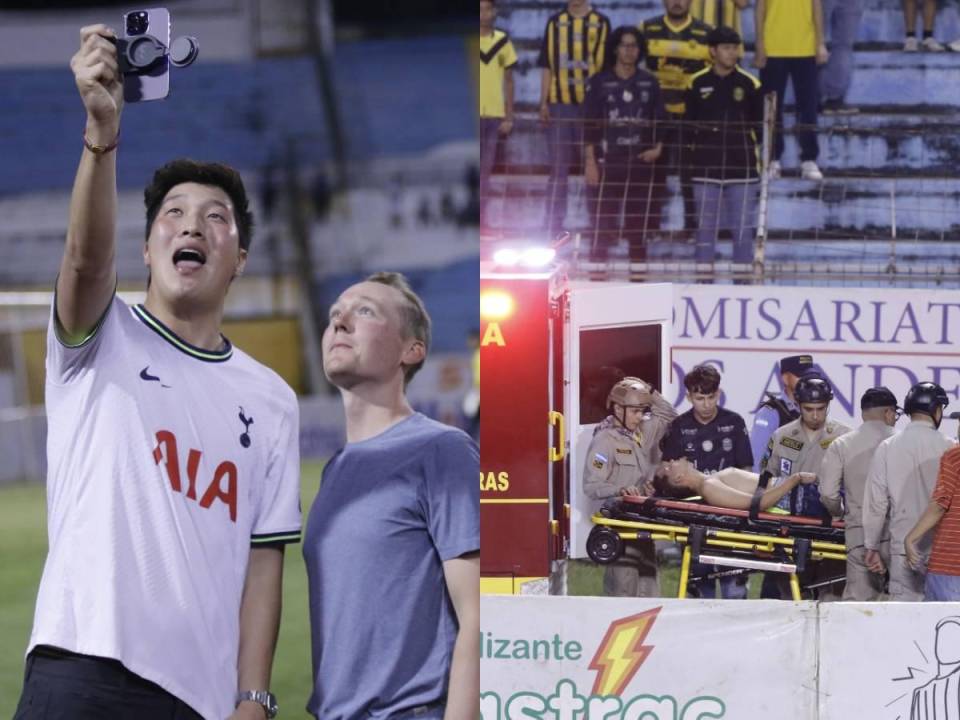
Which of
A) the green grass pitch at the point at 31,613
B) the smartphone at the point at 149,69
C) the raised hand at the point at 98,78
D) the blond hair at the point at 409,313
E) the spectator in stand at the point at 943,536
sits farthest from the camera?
the green grass pitch at the point at 31,613

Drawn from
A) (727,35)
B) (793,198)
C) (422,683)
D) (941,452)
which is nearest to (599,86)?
(727,35)

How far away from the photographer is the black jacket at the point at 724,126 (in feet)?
9.23

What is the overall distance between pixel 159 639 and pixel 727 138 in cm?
150

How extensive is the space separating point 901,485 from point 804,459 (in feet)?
0.67

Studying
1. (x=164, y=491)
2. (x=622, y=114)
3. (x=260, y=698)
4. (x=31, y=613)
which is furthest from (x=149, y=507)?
(x=31, y=613)

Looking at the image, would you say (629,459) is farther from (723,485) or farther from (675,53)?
(675,53)

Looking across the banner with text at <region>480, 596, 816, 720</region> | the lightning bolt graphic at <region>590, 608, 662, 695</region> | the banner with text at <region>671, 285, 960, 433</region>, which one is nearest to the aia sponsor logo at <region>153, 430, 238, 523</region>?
the banner with text at <region>480, 596, 816, 720</region>

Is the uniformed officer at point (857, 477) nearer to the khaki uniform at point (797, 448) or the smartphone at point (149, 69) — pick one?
the khaki uniform at point (797, 448)

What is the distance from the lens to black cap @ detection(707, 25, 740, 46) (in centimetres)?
281

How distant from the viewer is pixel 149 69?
7.74 feet

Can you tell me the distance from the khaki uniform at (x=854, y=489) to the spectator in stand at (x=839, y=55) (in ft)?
2.18

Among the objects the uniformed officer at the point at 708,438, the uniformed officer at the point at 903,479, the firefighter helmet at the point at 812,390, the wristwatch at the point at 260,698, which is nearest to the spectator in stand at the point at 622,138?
the uniformed officer at the point at 708,438

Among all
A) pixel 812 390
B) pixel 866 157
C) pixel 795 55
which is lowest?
pixel 812 390

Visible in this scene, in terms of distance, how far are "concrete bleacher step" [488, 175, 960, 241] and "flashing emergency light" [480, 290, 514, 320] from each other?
0.14 m
